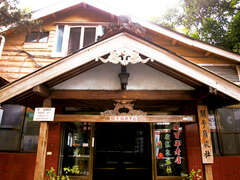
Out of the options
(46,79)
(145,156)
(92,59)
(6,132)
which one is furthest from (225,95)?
(145,156)

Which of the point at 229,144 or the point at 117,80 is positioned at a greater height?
the point at 117,80

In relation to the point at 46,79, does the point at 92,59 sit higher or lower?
higher

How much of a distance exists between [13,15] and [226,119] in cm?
731

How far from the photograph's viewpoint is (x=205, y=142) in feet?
12.0

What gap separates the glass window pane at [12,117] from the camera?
5.46 meters

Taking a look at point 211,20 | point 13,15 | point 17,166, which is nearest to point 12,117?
point 17,166

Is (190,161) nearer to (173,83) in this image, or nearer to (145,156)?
(173,83)

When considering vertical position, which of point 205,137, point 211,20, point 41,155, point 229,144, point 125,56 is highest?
point 211,20

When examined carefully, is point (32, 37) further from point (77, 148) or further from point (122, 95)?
point (122, 95)

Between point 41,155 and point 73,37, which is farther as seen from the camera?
point 73,37

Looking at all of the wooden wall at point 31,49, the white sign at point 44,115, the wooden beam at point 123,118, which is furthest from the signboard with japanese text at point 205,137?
the wooden wall at point 31,49

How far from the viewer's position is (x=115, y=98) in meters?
4.00

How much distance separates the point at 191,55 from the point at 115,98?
3786mm

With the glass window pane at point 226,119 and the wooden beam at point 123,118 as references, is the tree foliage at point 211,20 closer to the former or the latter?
the glass window pane at point 226,119
